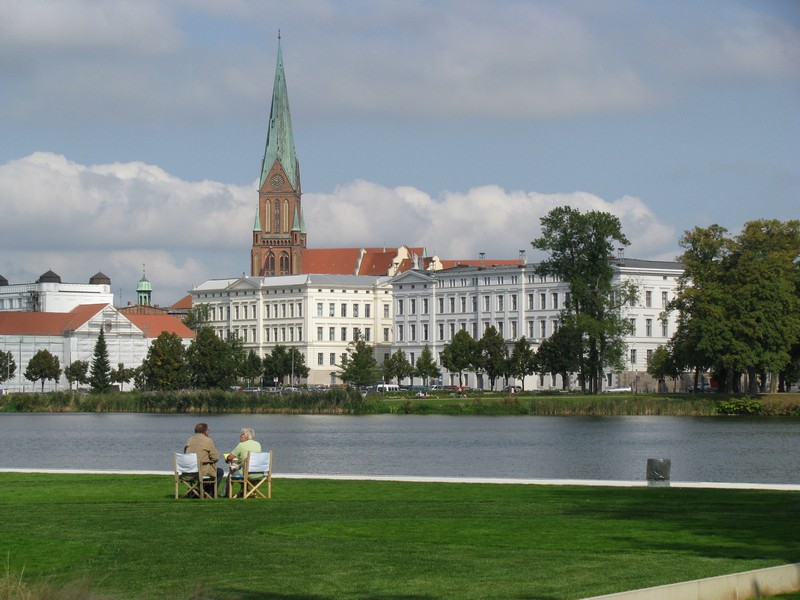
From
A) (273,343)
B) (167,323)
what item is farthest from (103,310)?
(273,343)

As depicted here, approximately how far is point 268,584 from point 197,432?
9.62 m

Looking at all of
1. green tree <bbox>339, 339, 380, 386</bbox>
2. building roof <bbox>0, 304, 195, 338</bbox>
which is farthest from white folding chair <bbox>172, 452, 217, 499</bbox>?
building roof <bbox>0, 304, 195, 338</bbox>

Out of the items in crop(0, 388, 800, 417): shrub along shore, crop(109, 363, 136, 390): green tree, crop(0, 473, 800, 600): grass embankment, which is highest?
crop(109, 363, 136, 390): green tree

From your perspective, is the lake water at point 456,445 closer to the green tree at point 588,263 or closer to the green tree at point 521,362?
the green tree at point 588,263

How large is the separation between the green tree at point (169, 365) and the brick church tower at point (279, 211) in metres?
74.1

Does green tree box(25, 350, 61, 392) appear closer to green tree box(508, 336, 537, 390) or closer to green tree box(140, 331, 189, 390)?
green tree box(140, 331, 189, 390)

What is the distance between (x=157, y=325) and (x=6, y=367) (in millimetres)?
25756

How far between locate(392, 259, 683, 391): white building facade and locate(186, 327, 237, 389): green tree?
33.0m

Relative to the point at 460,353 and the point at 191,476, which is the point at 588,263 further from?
the point at 191,476

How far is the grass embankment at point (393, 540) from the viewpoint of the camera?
1480 cm

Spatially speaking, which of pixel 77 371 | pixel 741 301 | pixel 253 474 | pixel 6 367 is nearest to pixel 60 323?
pixel 6 367

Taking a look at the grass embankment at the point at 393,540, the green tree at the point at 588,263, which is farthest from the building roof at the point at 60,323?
the grass embankment at the point at 393,540

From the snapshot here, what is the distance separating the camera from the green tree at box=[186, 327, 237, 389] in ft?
378

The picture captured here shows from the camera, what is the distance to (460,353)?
128375 millimetres
